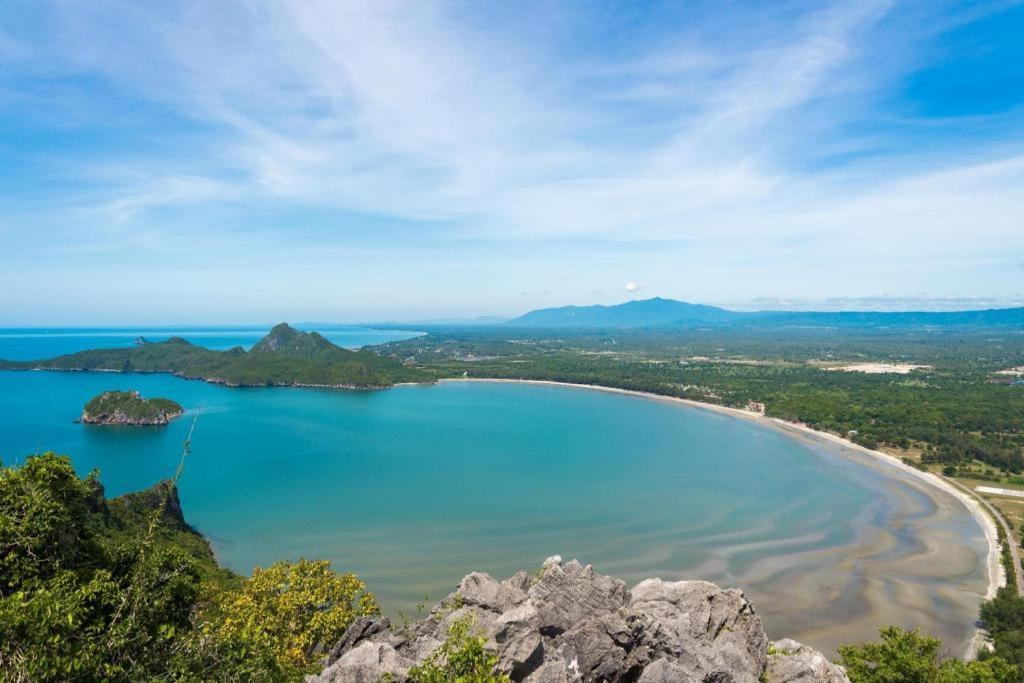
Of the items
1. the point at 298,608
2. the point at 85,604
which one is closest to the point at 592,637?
the point at 85,604

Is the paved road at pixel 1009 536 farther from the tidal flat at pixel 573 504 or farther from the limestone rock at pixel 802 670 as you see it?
the limestone rock at pixel 802 670

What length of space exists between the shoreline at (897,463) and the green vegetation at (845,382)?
5.90 ft

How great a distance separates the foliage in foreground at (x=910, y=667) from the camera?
13930mm

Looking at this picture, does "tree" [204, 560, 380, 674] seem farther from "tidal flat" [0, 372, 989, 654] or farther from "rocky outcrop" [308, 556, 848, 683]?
"tidal flat" [0, 372, 989, 654]

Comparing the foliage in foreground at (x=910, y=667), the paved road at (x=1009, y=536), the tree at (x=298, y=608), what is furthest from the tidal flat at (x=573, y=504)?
the tree at (x=298, y=608)

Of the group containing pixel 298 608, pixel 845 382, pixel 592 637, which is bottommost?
pixel 845 382

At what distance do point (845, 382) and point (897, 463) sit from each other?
59.0 m

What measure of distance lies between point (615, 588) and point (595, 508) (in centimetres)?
2943

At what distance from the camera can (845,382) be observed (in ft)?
354

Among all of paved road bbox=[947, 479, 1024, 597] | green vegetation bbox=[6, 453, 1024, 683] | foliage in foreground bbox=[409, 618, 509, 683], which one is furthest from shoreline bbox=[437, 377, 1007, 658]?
green vegetation bbox=[6, 453, 1024, 683]

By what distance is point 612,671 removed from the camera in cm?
1000

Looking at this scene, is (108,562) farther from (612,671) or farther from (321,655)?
(612,671)

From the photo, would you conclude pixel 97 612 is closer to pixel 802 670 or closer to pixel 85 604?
pixel 85 604

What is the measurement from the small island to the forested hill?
39.0 m
